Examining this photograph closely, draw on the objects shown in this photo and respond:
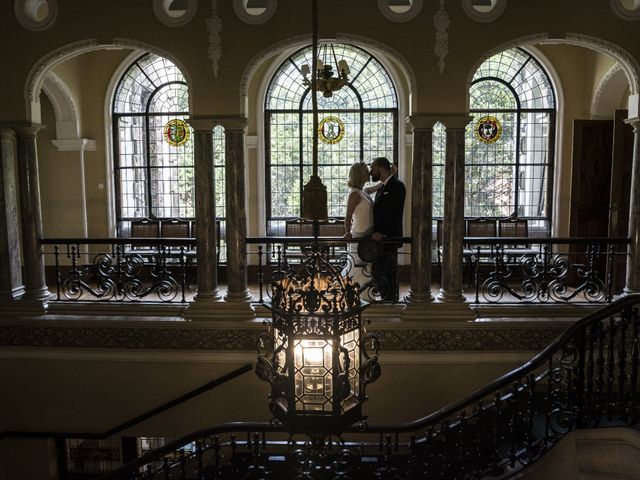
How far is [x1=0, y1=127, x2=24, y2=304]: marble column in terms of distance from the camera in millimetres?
7297

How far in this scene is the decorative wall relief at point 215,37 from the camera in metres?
6.93

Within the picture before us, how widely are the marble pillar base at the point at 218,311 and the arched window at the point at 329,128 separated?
11.9ft

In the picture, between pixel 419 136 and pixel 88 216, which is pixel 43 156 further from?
pixel 419 136

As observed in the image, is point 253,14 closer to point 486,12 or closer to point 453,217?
point 486,12

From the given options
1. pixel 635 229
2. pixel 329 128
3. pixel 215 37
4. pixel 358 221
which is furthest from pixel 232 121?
Answer: pixel 635 229

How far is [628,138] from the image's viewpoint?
309 inches

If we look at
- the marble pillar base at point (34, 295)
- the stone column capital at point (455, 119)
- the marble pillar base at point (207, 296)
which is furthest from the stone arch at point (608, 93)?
the marble pillar base at point (34, 295)

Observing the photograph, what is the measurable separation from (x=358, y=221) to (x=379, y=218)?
246 millimetres

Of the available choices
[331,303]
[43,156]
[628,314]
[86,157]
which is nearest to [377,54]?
[86,157]

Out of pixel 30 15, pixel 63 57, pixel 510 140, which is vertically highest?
pixel 30 15

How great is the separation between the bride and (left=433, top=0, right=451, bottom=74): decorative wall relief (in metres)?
1.64

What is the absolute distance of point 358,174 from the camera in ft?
21.0

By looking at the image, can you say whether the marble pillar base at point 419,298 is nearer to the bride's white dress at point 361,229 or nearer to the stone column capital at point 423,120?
the bride's white dress at point 361,229

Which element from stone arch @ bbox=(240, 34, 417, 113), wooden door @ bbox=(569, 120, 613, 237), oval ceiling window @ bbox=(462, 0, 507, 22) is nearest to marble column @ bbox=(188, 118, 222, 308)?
stone arch @ bbox=(240, 34, 417, 113)
